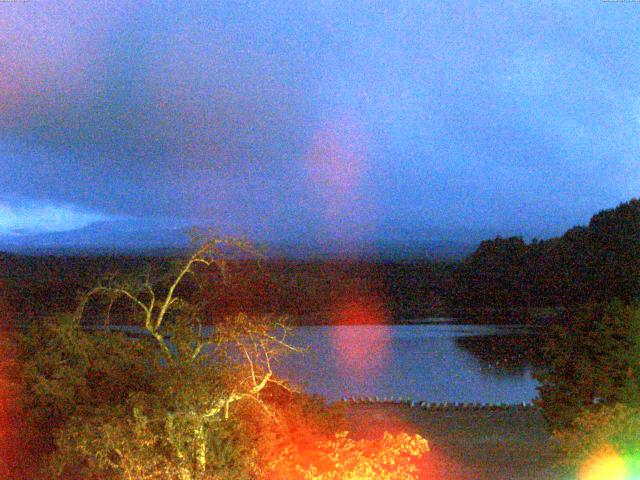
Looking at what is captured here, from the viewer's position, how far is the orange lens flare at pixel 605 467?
8469 mm

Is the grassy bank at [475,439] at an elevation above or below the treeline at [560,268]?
below

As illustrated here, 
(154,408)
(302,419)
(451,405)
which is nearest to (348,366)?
(451,405)

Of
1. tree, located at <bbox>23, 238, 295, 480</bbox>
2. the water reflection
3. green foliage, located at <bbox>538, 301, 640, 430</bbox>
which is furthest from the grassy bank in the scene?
the water reflection

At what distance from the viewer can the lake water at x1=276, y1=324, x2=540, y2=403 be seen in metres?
19.2

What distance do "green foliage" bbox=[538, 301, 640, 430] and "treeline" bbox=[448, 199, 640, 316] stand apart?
22.1 meters

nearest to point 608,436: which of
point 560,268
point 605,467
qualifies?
point 605,467

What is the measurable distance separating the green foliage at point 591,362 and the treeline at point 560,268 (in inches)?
869

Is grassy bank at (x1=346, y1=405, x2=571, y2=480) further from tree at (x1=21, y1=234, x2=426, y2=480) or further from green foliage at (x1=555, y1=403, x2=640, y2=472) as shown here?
tree at (x1=21, y1=234, x2=426, y2=480)

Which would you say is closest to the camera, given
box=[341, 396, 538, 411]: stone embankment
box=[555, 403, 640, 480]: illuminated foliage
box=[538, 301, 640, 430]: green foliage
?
box=[555, 403, 640, 480]: illuminated foliage

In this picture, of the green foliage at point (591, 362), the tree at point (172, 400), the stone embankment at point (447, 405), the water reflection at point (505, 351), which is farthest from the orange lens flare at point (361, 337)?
the tree at point (172, 400)

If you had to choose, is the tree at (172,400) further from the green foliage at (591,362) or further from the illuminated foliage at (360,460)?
the green foliage at (591,362)

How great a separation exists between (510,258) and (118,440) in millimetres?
39788

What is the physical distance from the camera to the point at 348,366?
23.3 meters

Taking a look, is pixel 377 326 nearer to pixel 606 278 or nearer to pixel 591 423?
pixel 606 278
